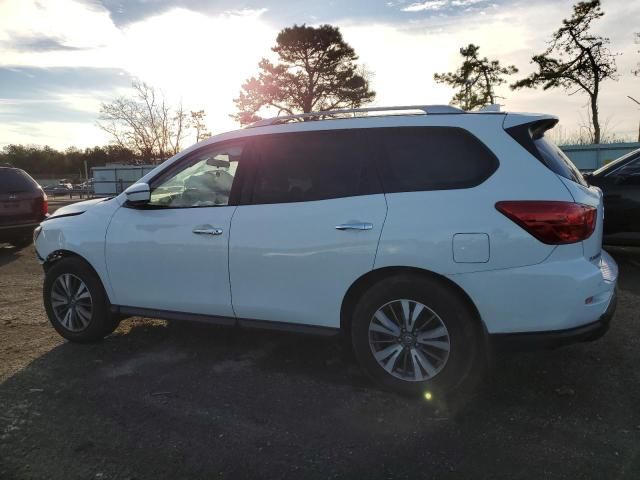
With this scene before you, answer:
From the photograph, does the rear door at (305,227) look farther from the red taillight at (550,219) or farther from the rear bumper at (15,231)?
the rear bumper at (15,231)

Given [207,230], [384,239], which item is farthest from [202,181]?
[384,239]

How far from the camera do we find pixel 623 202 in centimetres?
650

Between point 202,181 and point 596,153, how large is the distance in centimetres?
1500

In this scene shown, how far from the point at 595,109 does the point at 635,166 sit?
2224 centimetres

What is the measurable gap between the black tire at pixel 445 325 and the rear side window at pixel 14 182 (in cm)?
853

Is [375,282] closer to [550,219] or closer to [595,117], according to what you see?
[550,219]

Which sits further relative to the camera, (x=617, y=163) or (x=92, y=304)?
(x=617, y=163)

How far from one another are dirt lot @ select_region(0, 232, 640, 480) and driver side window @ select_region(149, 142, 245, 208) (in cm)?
124

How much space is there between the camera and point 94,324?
14.1 ft

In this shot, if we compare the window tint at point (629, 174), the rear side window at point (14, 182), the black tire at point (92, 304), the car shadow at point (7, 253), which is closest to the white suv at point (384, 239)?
the black tire at point (92, 304)

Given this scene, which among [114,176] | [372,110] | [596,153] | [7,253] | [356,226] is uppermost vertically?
[114,176]

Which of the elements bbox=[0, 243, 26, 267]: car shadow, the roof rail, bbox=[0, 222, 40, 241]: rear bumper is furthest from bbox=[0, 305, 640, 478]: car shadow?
bbox=[0, 222, 40, 241]: rear bumper

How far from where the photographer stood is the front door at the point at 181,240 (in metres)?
3.71

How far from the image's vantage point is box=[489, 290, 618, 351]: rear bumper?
9.43ft
